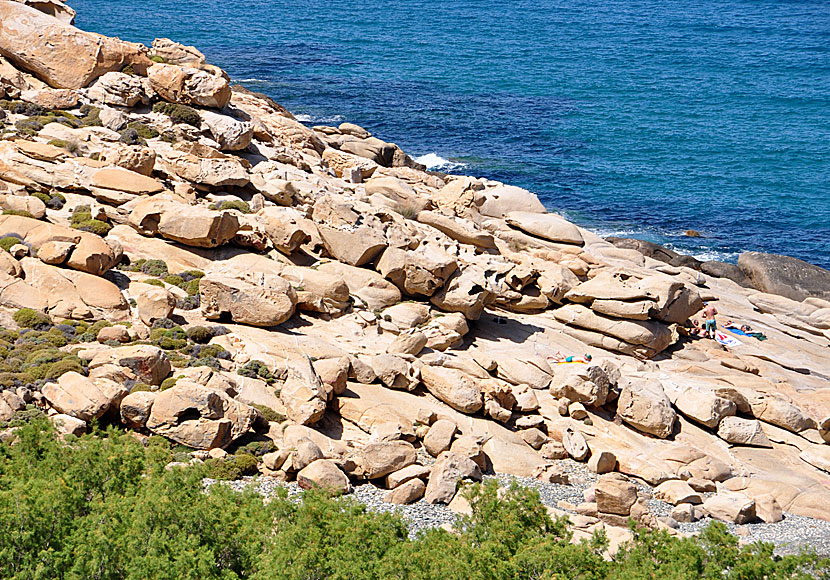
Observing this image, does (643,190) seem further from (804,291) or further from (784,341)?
(784,341)

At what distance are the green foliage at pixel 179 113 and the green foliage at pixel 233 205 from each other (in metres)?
9.82

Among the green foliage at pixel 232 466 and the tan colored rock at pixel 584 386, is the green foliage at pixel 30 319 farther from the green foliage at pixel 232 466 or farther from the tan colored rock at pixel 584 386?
the tan colored rock at pixel 584 386

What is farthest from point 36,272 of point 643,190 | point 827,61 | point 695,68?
point 827,61

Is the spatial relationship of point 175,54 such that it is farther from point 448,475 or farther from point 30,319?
point 448,475

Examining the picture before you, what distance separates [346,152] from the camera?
221 ft

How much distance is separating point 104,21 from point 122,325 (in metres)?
114

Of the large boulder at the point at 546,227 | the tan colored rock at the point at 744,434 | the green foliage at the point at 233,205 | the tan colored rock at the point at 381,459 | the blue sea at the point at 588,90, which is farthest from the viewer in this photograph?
the blue sea at the point at 588,90

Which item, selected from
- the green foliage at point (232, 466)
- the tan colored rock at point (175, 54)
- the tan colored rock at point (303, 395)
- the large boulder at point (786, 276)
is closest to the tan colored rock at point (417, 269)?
the tan colored rock at point (303, 395)

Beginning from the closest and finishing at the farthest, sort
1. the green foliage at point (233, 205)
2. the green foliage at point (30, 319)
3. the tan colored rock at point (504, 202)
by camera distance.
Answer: the green foliage at point (30, 319) < the green foliage at point (233, 205) < the tan colored rock at point (504, 202)

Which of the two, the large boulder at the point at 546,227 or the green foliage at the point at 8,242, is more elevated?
the green foliage at the point at 8,242

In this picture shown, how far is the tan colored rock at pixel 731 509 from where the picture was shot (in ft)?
99.1

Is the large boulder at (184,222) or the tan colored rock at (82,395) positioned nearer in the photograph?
the tan colored rock at (82,395)

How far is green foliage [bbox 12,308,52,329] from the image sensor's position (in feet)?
105

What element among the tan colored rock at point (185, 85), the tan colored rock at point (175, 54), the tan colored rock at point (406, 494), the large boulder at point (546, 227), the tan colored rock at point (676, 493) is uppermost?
the tan colored rock at point (175, 54)
